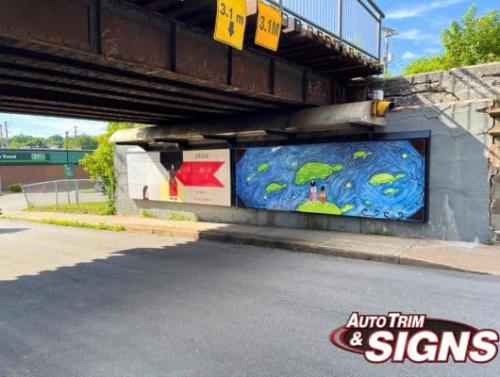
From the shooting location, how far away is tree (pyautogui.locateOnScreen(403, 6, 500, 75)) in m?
18.0

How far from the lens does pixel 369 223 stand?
9930mm

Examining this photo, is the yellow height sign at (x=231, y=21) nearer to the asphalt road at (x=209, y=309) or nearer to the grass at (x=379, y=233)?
the asphalt road at (x=209, y=309)

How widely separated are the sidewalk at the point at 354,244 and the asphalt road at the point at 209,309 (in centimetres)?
41

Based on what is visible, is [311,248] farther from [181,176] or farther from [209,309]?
[181,176]

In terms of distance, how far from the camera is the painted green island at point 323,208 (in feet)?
33.5

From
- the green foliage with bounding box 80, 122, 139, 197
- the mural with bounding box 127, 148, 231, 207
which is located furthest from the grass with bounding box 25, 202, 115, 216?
the mural with bounding box 127, 148, 231, 207

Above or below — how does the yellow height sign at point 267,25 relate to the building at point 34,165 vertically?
above

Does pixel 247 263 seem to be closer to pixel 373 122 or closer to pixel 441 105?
pixel 373 122

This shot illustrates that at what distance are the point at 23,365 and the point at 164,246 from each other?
6167 millimetres

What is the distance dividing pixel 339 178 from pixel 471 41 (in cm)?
1403

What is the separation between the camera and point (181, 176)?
14.0m

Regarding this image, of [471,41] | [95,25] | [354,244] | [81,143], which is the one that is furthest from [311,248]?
[81,143]

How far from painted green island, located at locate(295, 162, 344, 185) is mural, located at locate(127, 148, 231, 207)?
2780 millimetres

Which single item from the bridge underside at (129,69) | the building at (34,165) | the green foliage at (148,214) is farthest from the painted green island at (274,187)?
the building at (34,165)
